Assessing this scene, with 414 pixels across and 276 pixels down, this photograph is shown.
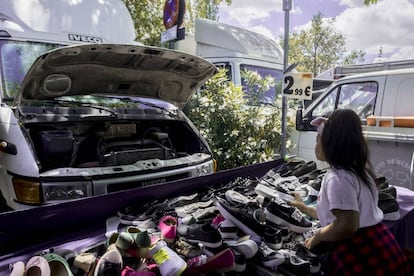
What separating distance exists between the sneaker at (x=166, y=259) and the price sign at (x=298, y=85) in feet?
9.52

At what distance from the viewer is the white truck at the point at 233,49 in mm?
6634

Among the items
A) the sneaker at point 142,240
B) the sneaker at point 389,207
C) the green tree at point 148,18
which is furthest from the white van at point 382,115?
the green tree at point 148,18

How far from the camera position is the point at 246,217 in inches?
69.7

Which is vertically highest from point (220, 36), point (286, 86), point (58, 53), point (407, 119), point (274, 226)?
point (220, 36)

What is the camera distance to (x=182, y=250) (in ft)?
5.17

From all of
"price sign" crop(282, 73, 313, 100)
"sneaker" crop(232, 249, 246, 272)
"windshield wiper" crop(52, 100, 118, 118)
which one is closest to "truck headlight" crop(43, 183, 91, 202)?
"windshield wiper" crop(52, 100, 118, 118)

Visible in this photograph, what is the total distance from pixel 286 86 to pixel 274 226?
2.47 metres

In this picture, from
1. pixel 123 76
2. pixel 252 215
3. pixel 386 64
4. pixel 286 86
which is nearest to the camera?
pixel 252 215

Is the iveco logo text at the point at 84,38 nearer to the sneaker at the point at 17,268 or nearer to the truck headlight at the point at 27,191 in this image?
the truck headlight at the point at 27,191

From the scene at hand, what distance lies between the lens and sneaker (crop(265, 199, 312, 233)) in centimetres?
185

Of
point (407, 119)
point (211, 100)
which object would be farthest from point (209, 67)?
point (407, 119)

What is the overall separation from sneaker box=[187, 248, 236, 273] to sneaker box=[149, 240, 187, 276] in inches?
2.7

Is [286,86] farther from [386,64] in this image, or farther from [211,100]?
[386,64]

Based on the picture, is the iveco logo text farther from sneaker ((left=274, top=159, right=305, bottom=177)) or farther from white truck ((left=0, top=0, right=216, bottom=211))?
sneaker ((left=274, top=159, right=305, bottom=177))
